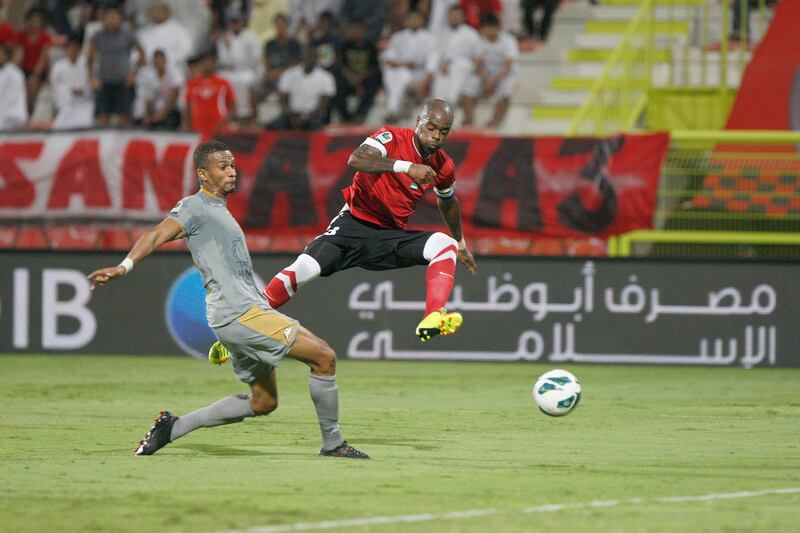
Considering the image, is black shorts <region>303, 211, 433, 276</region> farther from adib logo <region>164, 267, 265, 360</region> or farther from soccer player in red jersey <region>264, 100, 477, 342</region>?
adib logo <region>164, 267, 265, 360</region>

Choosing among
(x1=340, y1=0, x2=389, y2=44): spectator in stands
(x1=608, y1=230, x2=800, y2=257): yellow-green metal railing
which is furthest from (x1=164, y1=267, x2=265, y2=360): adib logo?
(x1=340, y1=0, x2=389, y2=44): spectator in stands

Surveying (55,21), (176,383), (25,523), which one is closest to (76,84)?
(55,21)

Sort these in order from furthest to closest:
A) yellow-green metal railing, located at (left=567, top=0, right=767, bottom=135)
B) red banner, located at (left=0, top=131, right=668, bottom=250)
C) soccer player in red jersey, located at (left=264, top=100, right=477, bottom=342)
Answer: yellow-green metal railing, located at (left=567, top=0, right=767, bottom=135) → red banner, located at (left=0, top=131, right=668, bottom=250) → soccer player in red jersey, located at (left=264, top=100, right=477, bottom=342)

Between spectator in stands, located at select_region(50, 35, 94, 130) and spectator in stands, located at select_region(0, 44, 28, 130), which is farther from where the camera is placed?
spectator in stands, located at select_region(50, 35, 94, 130)

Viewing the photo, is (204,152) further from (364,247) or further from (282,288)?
(364,247)

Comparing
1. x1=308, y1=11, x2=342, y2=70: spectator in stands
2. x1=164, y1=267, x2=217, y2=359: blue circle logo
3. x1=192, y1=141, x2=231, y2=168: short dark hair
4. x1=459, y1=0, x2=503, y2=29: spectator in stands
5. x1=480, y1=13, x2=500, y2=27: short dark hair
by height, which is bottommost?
x1=164, y1=267, x2=217, y2=359: blue circle logo

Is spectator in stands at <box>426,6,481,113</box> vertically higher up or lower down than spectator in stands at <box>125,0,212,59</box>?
lower down

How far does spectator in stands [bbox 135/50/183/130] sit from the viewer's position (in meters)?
20.3

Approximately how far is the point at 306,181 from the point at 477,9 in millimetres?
5328

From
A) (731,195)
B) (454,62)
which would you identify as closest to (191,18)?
(454,62)

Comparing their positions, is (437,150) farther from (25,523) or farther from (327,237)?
(25,523)

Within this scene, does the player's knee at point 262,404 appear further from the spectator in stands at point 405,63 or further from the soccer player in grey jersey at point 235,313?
the spectator in stands at point 405,63

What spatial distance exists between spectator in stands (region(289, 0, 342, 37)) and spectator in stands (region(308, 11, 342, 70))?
63 cm

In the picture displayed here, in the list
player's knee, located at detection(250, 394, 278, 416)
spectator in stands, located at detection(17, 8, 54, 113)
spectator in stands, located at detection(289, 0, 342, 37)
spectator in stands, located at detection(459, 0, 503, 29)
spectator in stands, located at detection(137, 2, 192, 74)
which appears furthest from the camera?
spectator in stands, located at detection(17, 8, 54, 113)
